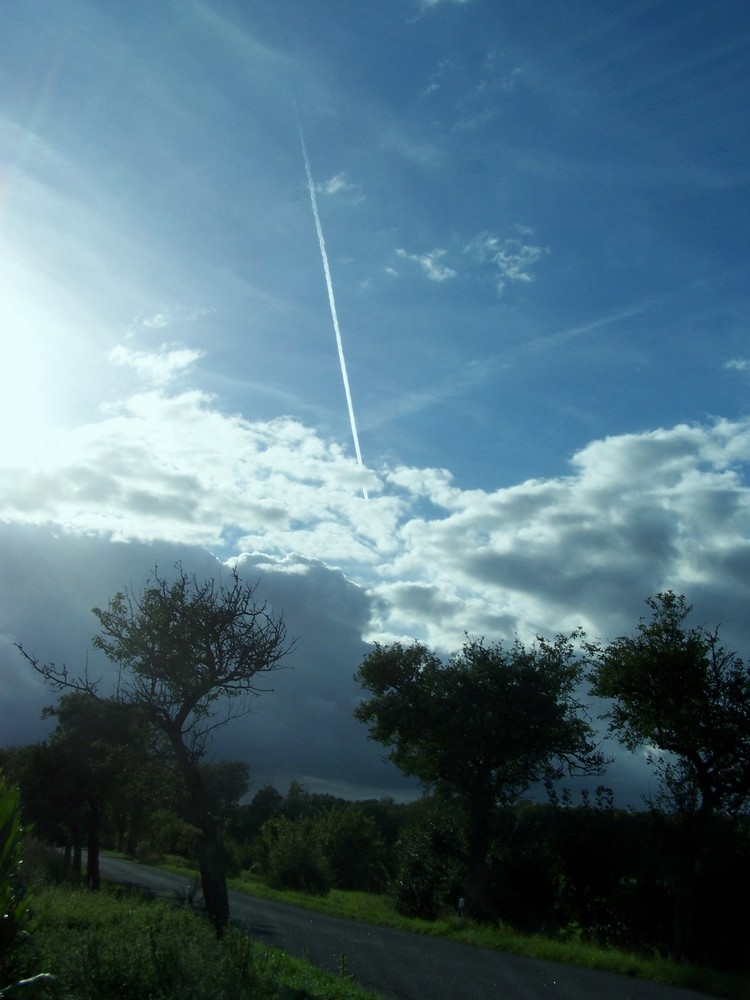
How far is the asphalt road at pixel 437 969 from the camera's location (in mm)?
12852

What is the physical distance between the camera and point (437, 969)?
15.0m

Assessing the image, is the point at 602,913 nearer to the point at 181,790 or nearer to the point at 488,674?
the point at 488,674

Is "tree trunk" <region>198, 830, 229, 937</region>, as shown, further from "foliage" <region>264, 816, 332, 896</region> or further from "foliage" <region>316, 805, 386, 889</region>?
"foliage" <region>316, 805, 386, 889</region>

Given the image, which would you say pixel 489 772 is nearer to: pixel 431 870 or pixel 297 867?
pixel 431 870

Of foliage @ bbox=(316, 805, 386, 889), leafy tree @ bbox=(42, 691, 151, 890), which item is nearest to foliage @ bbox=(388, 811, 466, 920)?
leafy tree @ bbox=(42, 691, 151, 890)

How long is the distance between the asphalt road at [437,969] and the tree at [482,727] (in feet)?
27.2

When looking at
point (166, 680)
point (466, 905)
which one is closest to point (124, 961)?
point (166, 680)

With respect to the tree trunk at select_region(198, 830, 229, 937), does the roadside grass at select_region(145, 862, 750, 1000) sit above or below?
below

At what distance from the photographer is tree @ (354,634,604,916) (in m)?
29.4

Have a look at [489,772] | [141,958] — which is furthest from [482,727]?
[141,958]

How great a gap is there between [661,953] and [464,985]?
7860 millimetres

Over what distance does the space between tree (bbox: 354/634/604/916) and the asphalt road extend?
8.28 m

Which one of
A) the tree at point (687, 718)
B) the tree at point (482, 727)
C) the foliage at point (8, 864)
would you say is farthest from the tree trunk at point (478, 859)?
the foliage at point (8, 864)

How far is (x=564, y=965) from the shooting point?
54.2ft
